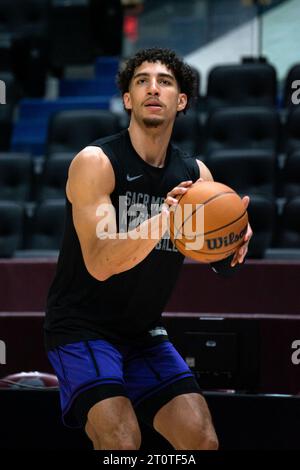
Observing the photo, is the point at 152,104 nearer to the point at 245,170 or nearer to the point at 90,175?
the point at 90,175

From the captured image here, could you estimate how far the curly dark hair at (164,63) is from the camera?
10.4ft

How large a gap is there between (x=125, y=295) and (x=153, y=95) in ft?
2.25

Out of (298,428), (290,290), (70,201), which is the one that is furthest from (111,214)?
(290,290)

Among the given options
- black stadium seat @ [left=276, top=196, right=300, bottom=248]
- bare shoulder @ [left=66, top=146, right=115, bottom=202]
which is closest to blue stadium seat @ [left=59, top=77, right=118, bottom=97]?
black stadium seat @ [left=276, top=196, right=300, bottom=248]

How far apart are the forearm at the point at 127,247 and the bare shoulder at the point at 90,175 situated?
0.63 ft

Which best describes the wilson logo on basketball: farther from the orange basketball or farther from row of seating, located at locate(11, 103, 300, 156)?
row of seating, located at locate(11, 103, 300, 156)

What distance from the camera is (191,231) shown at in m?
2.77

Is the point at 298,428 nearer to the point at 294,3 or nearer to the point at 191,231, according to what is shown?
the point at 191,231

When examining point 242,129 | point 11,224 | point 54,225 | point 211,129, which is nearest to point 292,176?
point 242,129

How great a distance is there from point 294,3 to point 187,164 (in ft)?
12.7

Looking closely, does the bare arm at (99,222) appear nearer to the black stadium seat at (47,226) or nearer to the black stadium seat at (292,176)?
the black stadium seat at (47,226)

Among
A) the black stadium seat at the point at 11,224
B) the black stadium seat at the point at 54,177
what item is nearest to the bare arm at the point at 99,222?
the black stadium seat at the point at 11,224

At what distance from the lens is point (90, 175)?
9.48ft

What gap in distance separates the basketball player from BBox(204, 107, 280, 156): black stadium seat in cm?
297
